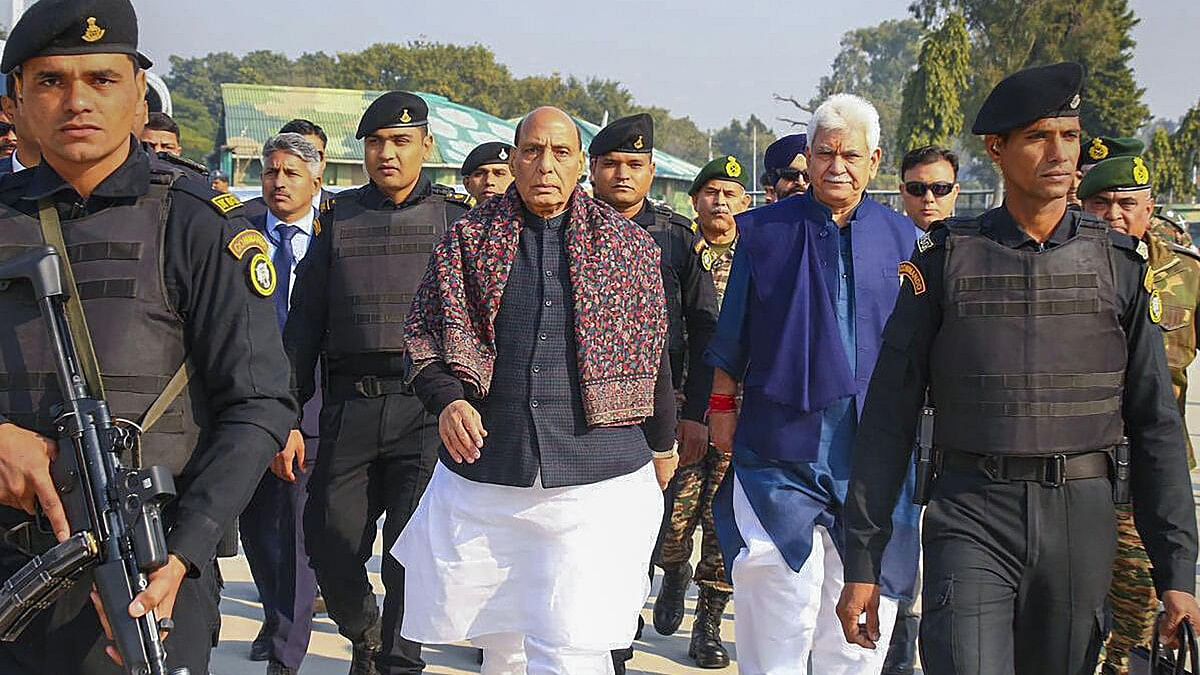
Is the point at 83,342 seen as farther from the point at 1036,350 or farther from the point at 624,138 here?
the point at 624,138

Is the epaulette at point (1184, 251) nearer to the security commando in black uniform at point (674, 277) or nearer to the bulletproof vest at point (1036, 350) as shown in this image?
the security commando in black uniform at point (674, 277)

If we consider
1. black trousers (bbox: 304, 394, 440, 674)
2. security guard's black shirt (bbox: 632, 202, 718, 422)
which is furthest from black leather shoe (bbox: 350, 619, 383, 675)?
security guard's black shirt (bbox: 632, 202, 718, 422)

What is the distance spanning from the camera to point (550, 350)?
4191 millimetres

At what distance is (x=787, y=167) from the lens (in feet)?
25.1

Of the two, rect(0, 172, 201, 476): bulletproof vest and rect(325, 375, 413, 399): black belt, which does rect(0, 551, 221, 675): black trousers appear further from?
rect(325, 375, 413, 399): black belt

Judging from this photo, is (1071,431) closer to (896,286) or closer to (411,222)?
(896,286)

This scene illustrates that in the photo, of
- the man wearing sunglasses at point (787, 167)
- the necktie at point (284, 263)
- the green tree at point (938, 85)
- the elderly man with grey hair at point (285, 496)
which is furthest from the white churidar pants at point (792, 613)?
the green tree at point (938, 85)

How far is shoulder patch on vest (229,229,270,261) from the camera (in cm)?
281

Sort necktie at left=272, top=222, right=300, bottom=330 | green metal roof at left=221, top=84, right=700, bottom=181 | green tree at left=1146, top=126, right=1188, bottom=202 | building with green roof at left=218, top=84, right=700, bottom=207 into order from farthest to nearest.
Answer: green metal roof at left=221, top=84, right=700, bottom=181 → building with green roof at left=218, top=84, right=700, bottom=207 → green tree at left=1146, top=126, right=1188, bottom=202 → necktie at left=272, top=222, right=300, bottom=330

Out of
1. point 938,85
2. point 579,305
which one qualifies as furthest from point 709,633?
point 938,85

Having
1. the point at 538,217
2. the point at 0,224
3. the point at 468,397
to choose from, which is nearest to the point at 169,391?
the point at 0,224

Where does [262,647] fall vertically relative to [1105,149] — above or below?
below

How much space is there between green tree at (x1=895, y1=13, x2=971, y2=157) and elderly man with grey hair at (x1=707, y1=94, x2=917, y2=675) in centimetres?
4883

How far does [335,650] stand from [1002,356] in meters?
3.96
